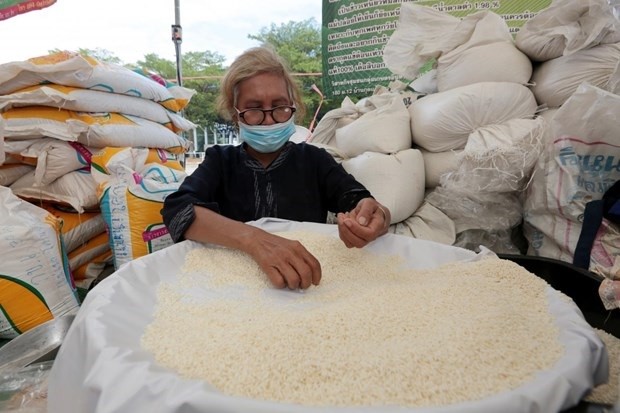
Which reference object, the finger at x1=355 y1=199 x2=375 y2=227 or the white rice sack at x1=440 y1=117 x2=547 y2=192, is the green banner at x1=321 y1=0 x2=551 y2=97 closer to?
the white rice sack at x1=440 y1=117 x2=547 y2=192

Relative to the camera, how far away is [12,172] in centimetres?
145

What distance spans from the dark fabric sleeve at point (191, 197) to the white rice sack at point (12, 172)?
0.90m

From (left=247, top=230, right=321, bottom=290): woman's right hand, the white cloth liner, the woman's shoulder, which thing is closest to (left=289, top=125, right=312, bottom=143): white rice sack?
the woman's shoulder

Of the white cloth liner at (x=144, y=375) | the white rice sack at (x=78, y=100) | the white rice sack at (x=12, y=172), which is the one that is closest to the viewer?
the white cloth liner at (x=144, y=375)

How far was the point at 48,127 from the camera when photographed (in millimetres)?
1344

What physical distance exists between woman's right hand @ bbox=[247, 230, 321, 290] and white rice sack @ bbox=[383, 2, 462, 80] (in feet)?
3.26

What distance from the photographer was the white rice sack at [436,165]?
1220 millimetres

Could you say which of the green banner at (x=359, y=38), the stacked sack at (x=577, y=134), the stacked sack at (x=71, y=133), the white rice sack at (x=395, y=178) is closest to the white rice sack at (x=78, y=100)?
the stacked sack at (x=71, y=133)

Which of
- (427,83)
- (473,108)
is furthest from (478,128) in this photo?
(427,83)

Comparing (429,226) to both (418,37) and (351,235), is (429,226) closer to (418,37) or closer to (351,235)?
(351,235)

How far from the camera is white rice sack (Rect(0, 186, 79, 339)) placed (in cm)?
104

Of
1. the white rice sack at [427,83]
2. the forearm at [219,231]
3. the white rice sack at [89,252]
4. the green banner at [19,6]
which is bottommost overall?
the white rice sack at [89,252]

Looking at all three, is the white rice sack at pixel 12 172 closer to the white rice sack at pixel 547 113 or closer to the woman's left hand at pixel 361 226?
the woman's left hand at pixel 361 226

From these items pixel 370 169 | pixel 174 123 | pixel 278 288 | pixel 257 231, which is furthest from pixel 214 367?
pixel 174 123
